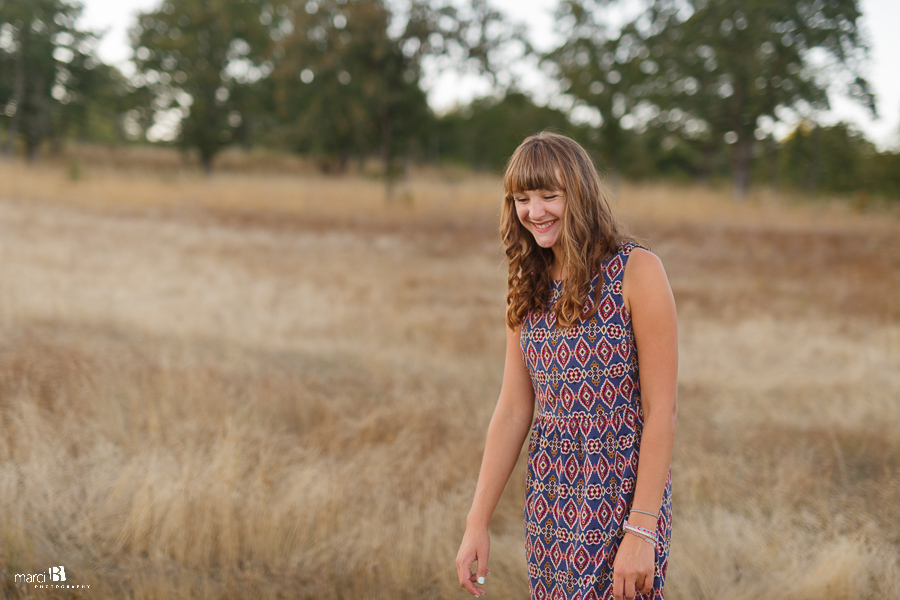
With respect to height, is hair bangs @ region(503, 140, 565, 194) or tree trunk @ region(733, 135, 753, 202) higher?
tree trunk @ region(733, 135, 753, 202)

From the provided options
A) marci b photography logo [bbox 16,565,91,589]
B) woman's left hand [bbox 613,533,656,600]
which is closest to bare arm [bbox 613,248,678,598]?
woman's left hand [bbox 613,533,656,600]

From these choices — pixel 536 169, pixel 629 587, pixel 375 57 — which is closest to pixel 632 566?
pixel 629 587

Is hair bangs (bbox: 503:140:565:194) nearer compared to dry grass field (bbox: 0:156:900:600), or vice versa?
hair bangs (bbox: 503:140:565:194)

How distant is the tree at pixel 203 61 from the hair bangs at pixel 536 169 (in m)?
32.8

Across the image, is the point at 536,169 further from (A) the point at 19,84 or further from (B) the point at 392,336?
(A) the point at 19,84

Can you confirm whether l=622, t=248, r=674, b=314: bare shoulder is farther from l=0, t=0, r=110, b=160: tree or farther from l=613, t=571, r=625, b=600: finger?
l=0, t=0, r=110, b=160: tree

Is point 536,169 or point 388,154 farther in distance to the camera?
point 388,154

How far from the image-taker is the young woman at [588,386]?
149 centimetres

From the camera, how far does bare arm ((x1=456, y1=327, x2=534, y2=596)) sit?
1.76 m

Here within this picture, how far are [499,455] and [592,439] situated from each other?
29cm

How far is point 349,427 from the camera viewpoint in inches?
176

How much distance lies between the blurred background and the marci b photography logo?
0.04 m

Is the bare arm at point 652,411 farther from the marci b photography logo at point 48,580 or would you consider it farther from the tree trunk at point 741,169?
the tree trunk at point 741,169

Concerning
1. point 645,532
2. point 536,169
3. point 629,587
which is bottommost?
point 629,587
